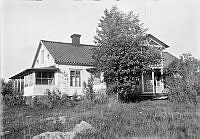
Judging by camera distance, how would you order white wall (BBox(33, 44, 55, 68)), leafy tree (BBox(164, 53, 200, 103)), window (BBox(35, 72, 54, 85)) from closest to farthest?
leafy tree (BBox(164, 53, 200, 103)) < window (BBox(35, 72, 54, 85)) < white wall (BBox(33, 44, 55, 68))

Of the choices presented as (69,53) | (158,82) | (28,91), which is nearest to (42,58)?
(69,53)

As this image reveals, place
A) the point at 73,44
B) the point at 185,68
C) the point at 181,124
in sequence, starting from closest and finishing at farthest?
the point at 181,124
the point at 185,68
the point at 73,44

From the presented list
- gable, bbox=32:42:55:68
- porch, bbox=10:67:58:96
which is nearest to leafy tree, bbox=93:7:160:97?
porch, bbox=10:67:58:96

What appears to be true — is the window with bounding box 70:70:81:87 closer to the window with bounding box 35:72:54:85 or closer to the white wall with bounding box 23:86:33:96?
the window with bounding box 35:72:54:85

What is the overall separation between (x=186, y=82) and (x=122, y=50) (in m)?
4.03

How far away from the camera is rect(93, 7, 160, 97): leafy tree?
1588 centimetres

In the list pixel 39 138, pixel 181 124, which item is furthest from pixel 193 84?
pixel 39 138

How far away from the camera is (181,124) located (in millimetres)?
7906

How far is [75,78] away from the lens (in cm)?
2030

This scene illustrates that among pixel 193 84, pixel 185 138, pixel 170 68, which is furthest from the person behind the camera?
pixel 170 68

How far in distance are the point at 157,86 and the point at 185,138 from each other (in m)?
18.2

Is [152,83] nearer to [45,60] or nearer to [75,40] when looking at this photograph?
[75,40]

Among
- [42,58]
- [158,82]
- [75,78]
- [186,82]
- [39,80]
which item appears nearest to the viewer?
[186,82]

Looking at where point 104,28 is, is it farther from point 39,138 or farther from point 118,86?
point 39,138
